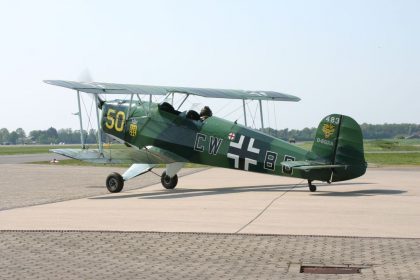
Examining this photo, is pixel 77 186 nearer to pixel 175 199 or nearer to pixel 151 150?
pixel 151 150

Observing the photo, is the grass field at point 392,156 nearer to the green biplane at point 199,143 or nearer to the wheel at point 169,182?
the green biplane at point 199,143

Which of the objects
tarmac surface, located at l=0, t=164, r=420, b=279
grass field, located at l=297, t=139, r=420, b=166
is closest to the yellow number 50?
tarmac surface, located at l=0, t=164, r=420, b=279

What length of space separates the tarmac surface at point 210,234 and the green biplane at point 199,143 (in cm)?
81

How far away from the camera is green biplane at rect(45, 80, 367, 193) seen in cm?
1797

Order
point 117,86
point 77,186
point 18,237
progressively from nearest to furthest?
point 18,237 < point 117,86 < point 77,186

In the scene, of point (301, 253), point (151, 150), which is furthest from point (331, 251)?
point (151, 150)

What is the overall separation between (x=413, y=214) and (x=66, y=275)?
8.15 metres

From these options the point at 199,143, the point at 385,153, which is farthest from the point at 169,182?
the point at 385,153

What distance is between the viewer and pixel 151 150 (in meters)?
21.4

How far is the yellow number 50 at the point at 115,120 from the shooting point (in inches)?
894

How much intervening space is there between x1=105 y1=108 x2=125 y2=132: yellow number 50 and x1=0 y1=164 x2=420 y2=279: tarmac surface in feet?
9.97

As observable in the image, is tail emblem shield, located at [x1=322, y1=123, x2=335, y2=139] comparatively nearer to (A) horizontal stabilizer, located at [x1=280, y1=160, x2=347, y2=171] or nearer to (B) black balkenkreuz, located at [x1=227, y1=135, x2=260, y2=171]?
(A) horizontal stabilizer, located at [x1=280, y1=160, x2=347, y2=171]

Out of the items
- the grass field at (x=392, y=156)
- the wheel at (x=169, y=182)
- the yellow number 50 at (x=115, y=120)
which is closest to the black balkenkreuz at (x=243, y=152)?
the wheel at (x=169, y=182)

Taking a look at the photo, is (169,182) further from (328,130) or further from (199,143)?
(328,130)
